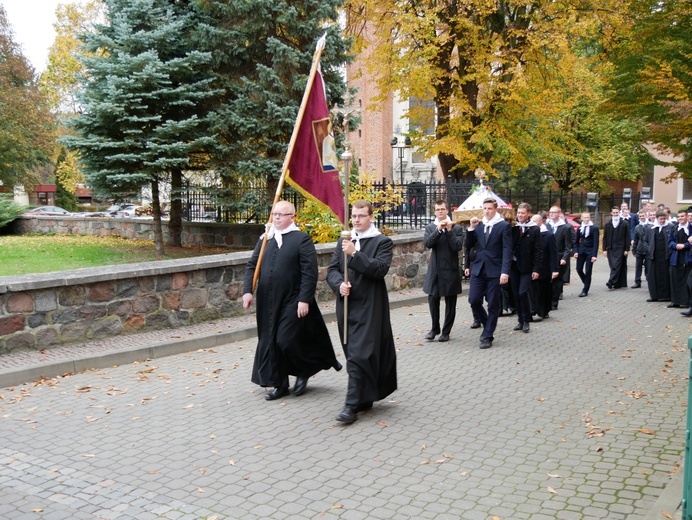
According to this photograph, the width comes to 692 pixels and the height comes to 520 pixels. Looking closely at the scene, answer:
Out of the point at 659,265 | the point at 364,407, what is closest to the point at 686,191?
the point at 659,265

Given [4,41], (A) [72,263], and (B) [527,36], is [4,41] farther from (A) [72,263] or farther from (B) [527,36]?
(B) [527,36]

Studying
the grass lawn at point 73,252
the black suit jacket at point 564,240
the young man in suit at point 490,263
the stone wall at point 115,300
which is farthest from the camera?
the grass lawn at point 73,252

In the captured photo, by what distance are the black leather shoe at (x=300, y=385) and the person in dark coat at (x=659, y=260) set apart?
1031 cm

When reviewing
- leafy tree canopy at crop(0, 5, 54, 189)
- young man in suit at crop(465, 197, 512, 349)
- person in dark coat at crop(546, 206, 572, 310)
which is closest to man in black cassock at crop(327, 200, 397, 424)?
young man in suit at crop(465, 197, 512, 349)

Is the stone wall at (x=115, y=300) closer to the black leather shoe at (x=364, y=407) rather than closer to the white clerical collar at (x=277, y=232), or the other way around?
the white clerical collar at (x=277, y=232)

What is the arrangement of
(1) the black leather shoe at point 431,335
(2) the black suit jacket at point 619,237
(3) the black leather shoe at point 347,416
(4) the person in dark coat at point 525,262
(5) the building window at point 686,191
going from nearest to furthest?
(3) the black leather shoe at point 347,416 < (1) the black leather shoe at point 431,335 < (4) the person in dark coat at point 525,262 < (2) the black suit jacket at point 619,237 < (5) the building window at point 686,191

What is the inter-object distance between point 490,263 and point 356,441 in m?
4.75

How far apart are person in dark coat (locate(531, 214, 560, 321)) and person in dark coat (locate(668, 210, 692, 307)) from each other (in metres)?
2.79

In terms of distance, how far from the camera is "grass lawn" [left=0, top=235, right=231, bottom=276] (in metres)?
16.6

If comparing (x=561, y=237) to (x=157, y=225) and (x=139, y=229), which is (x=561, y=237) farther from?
(x=139, y=229)

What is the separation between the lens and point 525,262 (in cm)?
1172

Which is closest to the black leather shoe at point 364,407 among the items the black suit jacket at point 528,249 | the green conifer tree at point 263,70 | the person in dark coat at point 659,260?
the black suit jacket at point 528,249

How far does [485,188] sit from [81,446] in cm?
1062

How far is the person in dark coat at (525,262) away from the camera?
454 inches
